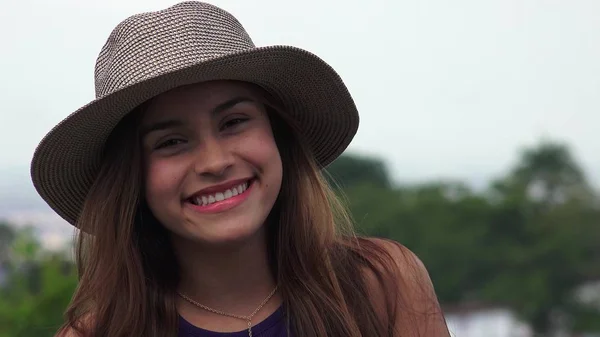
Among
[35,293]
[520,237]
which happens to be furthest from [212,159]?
[520,237]

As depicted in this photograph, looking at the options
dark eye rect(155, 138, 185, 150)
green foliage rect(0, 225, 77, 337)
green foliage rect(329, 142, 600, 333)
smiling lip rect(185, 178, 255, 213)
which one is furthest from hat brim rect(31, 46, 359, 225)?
green foliage rect(329, 142, 600, 333)

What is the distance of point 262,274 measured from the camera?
9.25 ft

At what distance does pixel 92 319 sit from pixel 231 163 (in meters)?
0.57

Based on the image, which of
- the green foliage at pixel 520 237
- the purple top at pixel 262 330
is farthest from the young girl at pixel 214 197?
the green foliage at pixel 520 237

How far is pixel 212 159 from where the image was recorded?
8.25 feet

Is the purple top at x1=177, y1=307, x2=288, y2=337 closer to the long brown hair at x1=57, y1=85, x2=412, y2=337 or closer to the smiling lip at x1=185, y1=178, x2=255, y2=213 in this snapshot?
the long brown hair at x1=57, y1=85, x2=412, y2=337

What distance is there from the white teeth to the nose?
5 cm

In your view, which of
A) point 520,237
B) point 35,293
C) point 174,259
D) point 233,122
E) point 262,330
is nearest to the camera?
point 233,122

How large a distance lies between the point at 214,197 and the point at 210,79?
26cm

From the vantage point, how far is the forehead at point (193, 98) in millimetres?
2564

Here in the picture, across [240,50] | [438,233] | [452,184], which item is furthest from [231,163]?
[452,184]

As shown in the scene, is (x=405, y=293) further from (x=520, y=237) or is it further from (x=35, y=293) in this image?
(x=520, y=237)

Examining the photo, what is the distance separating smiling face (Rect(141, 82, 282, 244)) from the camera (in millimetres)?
2537

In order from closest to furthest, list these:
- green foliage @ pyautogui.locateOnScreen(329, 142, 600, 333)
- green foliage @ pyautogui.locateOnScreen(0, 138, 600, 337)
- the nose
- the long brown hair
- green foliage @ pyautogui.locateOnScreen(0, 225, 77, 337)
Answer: the nose → the long brown hair → green foliage @ pyautogui.locateOnScreen(0, 225, 77, 337) → green foliage @ pyautogui.locateOnScreen(0, 138, 600, 337) → green foliage @ pyautogui.locateOnScreen(329, 142, 600, 333)
